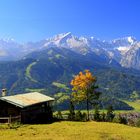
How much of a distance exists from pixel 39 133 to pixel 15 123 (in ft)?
44.3

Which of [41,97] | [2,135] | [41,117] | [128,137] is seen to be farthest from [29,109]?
[128,137]

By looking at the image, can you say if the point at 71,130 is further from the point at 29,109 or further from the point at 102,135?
the point at 29,109

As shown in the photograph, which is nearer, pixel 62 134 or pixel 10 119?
pixel 62 134

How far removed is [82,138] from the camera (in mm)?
55125

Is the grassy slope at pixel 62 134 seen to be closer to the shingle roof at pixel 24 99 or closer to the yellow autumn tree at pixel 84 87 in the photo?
the shingle roof at pixel 24 99

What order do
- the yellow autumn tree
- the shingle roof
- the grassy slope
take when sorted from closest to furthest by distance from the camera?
1. the grassy slope
2. the shingle roof
3. the yellow autumn tree

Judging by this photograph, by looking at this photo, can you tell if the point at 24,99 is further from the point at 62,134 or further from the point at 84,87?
the point at 84,87

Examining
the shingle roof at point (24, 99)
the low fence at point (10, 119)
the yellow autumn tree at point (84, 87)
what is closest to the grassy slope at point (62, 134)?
the low fence at point (10, 119)

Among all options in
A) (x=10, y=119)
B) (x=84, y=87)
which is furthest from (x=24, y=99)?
(x=84, y=87)

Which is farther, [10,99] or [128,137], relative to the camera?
[10,99]

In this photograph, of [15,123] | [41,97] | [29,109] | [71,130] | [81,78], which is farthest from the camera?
[81,78]

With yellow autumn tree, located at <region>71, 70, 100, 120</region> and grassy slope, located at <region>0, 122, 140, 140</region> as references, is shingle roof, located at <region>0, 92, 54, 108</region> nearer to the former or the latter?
grassy slope, located at <region>0, 122, 140, 140</region>

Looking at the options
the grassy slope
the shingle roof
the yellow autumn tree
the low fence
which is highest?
the yellow autumn tree

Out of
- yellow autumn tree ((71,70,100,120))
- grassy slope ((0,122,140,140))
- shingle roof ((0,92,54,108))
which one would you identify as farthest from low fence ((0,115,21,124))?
yellow autumn tree ((71,70,100,120))
